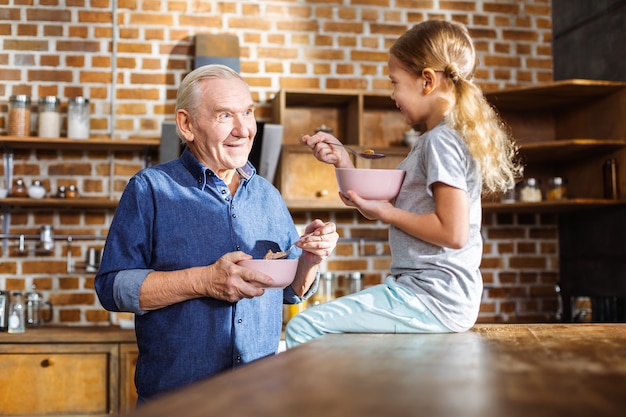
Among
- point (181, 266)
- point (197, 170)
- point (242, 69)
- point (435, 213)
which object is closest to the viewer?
point (435, 213)

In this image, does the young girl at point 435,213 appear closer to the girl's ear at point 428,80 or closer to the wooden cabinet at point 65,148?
the girl's ear at point 428,80

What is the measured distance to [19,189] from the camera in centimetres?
386

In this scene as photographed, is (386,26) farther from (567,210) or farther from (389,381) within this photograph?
(389,381)

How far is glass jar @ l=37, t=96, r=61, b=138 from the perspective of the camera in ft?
12.7

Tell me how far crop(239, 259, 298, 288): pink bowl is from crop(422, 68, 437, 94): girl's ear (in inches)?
19.4

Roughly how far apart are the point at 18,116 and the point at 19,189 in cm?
38

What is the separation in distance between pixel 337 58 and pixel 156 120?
3.61ft

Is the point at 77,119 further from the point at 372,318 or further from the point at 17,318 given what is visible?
the point at 372,318

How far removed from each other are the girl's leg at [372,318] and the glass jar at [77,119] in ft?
8.97

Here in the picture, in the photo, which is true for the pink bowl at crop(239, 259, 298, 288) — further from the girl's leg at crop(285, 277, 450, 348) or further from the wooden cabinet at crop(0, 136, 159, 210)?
the wooden cabinet at crop(0, 136, 159, 210)

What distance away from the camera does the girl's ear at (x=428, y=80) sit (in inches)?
64.5

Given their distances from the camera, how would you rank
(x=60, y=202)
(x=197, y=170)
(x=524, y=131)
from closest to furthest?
1. (x=197, y=170)
2. (x=60, y=202)
3. (x=524, y=131)

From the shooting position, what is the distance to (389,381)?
→ 791 millimetres

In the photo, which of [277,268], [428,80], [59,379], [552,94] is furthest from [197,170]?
[552,94]
